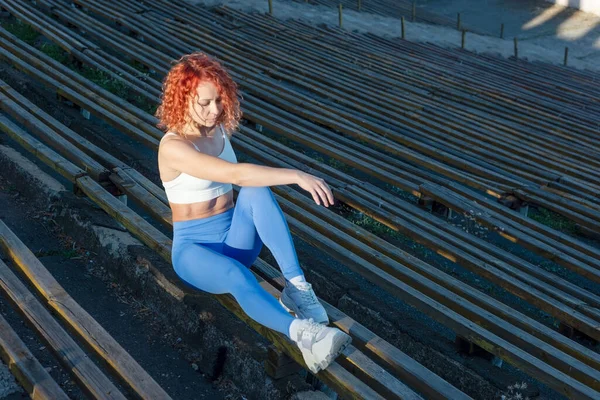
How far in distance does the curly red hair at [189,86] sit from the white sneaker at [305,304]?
0.83 m

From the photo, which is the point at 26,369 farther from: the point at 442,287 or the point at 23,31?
the point at 23,31

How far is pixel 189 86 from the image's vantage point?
11.1 ft

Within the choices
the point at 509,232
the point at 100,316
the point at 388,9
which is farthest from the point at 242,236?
the point at 388,9

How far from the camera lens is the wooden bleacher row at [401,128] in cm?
621

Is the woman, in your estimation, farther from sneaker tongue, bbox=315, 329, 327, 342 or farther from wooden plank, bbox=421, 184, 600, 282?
wooden plank, bbox=421, 184, 600, 282

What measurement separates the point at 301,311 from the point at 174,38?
6.64 meters

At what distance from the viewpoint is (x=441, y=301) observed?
4211 mm

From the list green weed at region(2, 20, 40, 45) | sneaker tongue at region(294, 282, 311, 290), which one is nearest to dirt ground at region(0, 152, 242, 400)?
sneaker tongue at region(294, 282, 311, 290)

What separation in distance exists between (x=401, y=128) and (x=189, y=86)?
4.47m

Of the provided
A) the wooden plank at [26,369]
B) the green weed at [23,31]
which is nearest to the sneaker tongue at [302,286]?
the wooden plank at [26,369]

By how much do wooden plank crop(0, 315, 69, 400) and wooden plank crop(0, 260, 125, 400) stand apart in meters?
0.09

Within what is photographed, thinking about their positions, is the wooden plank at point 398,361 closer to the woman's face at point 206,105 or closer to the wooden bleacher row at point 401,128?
the woman's face at point 206,105

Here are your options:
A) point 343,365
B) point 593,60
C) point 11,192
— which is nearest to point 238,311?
point 343,365

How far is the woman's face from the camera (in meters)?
3.38
